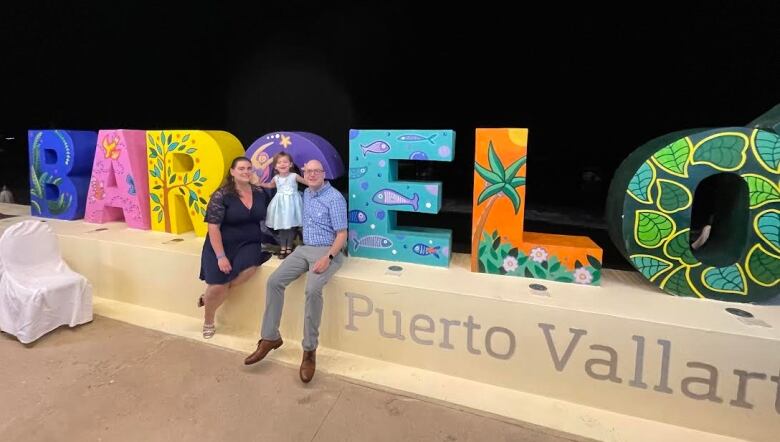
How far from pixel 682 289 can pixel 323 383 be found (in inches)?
73.7

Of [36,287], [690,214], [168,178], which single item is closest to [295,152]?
[168,178]

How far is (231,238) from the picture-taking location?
8.26 feet

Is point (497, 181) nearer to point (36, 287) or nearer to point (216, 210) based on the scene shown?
point (216, 210)

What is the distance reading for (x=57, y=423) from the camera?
1.82 meters

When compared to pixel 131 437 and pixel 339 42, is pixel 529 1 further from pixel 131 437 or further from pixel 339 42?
pixel 131 437

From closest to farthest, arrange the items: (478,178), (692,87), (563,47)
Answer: (478,178) → (692,87) → (563,47)

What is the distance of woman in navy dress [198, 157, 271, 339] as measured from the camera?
2453 millimetres

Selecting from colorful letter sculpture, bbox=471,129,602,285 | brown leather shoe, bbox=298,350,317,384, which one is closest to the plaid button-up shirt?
brown leather shoe, bbox=298,350,317,384

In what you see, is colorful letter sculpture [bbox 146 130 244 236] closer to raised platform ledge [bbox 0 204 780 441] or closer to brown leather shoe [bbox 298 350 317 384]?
raised platform ledge [bbox 0 204 780 441]

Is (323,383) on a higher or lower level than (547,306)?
lower

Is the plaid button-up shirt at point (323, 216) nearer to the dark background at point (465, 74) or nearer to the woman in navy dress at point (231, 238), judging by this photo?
the woman in navy dress at point (231, 238)

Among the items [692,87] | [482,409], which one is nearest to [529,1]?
[692,87]

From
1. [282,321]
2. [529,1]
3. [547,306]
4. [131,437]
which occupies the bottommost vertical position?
[131,437]

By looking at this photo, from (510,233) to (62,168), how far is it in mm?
3701
